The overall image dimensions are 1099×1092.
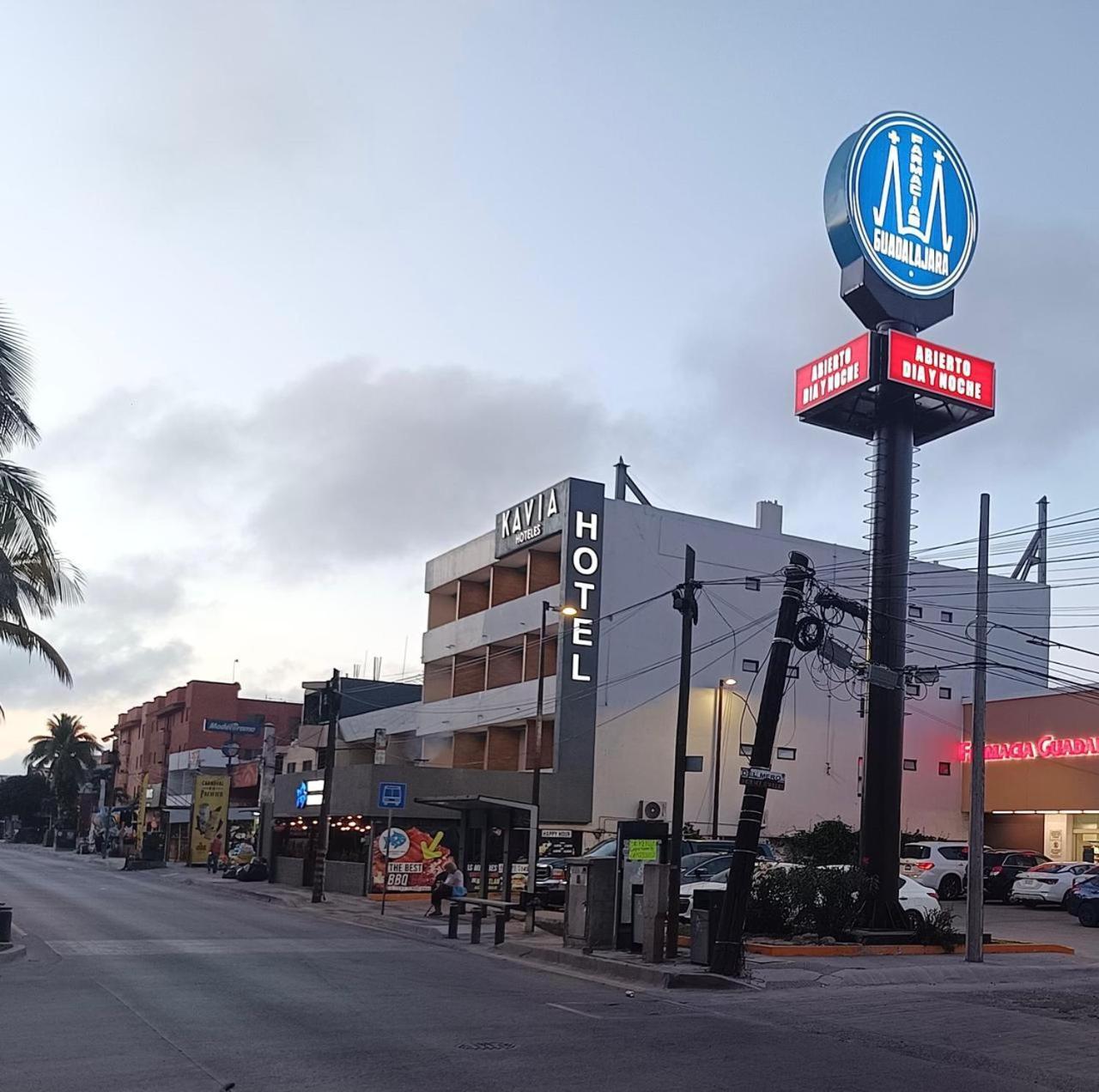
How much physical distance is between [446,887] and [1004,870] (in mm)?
18269

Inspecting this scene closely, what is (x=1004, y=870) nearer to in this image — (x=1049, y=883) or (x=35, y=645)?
(x=1049, y=883)

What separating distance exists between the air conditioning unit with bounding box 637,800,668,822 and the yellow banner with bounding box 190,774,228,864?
22.4 metres

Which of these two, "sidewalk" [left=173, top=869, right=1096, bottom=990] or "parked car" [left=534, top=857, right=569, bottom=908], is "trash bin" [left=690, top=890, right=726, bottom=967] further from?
"parked car" [left=534, top=857, right=569, bottom=908]

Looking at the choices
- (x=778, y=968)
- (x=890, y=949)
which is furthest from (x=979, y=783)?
(x=778, y=968)

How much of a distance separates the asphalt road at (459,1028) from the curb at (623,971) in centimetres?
57

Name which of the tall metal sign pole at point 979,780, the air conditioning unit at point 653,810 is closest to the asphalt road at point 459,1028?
the tall metal sign pole at point 979,780

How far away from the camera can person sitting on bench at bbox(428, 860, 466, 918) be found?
102 ft

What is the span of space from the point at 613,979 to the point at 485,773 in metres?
23.4

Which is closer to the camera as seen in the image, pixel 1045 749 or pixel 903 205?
pixel 903 205

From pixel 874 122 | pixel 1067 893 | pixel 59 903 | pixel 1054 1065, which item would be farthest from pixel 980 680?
pixel 59 903

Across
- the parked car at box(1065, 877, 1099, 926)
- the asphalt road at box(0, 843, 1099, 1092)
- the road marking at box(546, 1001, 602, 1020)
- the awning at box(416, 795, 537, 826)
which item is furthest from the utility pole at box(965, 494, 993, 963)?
the parked car at box(1065, 877, 1099, 926)

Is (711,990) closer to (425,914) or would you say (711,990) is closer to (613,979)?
(613,979)

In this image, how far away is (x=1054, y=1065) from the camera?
1288 cm

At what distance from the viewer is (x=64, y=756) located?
111 meters
